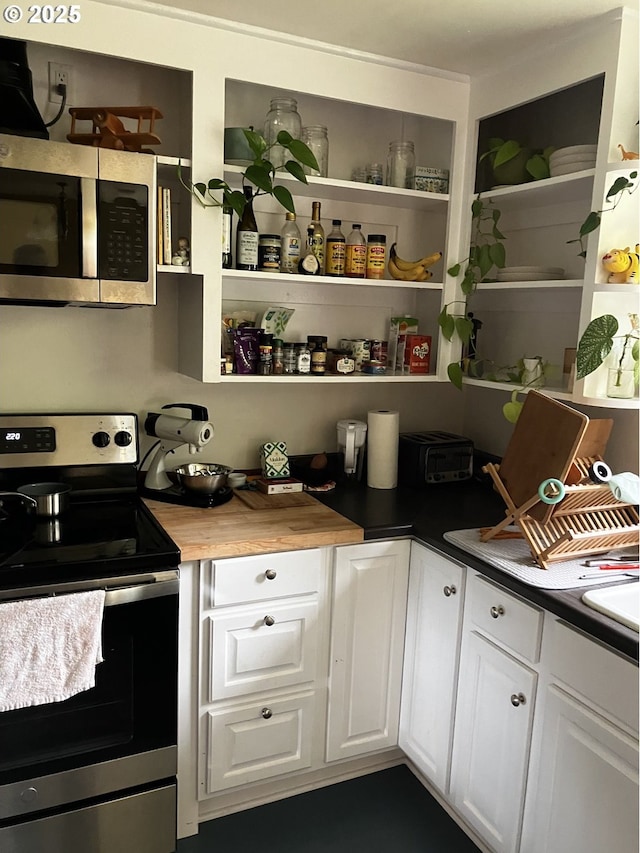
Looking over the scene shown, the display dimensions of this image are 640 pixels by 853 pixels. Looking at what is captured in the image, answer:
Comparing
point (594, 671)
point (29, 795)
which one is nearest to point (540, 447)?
point (594, 671)

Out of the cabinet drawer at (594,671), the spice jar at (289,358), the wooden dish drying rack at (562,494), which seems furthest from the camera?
the spice jar at (289,358)

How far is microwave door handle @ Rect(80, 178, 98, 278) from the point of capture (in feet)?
5.77

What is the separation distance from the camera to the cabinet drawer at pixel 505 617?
5.30 feet

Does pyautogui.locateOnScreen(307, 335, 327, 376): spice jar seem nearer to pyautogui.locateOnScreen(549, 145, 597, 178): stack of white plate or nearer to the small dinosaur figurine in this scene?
pyautogui.locateOnScreen(549, 145, 597, 178): stack of white plate

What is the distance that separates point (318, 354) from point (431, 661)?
3.38 feet

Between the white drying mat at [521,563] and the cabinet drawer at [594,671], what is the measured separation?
0.12m

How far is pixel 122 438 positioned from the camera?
2.12 metres

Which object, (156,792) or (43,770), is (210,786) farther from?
(43,770)

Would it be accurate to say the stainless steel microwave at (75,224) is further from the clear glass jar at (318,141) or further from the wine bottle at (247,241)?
the clear glass jar at (318,141)

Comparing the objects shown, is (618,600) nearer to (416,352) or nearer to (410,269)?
(416,352)

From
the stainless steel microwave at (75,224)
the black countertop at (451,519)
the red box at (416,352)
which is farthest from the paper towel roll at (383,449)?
the stainless steel microwave at (75,224)

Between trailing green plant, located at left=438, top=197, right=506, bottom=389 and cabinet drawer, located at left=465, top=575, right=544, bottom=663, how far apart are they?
77 centimetres

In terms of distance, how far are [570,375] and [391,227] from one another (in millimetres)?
913

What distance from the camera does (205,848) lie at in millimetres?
1894
